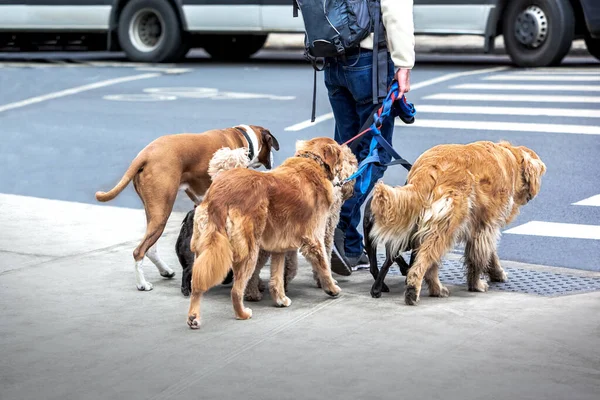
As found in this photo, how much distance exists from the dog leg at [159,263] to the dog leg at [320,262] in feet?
3.39

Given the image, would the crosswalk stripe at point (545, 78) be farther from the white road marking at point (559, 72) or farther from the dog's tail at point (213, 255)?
the dog's tail at point (213, 255)

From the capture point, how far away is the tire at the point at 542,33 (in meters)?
15.1

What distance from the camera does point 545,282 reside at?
664cm

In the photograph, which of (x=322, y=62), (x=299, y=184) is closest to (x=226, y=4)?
(x=322, y=62)

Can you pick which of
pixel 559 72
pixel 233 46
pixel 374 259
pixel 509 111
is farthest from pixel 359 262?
pixel 233 46

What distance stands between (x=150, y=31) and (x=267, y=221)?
13039mm

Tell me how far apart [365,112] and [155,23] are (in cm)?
1196

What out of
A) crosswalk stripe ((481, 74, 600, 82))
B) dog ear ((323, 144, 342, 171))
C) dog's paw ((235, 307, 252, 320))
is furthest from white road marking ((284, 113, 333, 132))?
dog's paw ((235, 307, 252, 320))

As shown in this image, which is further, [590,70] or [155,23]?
[155,23]

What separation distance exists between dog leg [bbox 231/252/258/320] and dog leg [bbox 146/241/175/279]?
3.45 ft

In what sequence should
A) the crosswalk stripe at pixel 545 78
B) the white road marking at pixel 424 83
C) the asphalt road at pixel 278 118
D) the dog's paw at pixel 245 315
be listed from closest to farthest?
the dog's paw at pixel 245 315, the asphalt road at pixel 278 118, the white road marking at pixel 424 83, the crosswalk stripe at pixel 545 78

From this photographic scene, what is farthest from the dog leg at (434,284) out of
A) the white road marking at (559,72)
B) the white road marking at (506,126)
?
the white road marking at (559,72)

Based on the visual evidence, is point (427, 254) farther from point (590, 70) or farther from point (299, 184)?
point (590, 70)

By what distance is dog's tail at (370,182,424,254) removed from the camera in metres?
6.00
